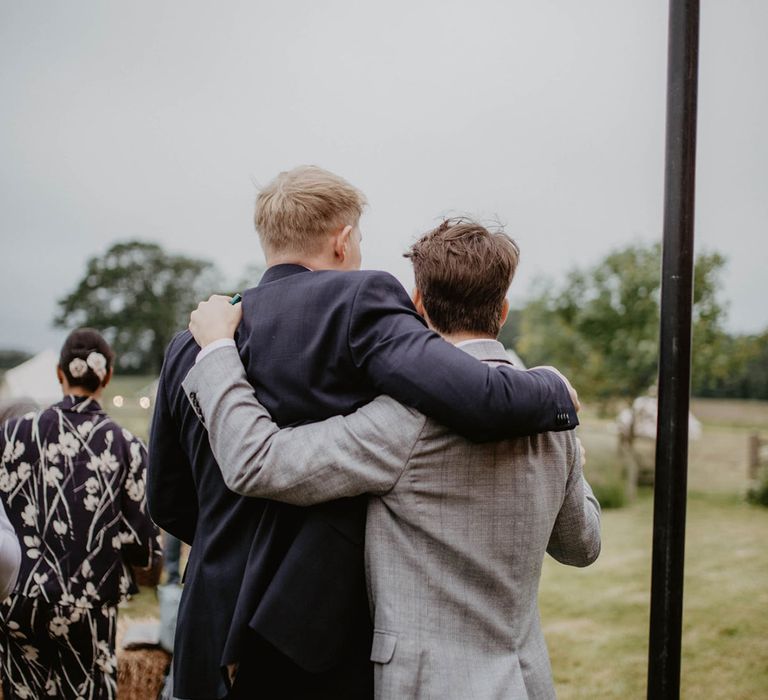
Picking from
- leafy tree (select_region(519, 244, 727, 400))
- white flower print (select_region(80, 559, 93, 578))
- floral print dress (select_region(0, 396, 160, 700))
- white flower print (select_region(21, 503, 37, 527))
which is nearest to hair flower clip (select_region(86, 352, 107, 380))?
floral print dress (select_region(0, 396, 160, 700))

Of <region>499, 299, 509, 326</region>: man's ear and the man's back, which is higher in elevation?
<region>499, 299, 509, 326</region>: man's ear

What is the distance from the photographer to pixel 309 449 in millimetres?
1114

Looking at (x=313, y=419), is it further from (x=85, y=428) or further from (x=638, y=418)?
(x=638, y=418)

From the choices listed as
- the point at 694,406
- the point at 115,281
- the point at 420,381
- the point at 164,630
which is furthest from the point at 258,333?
the point at 694,406

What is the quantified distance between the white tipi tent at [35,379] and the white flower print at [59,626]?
293 centimetres

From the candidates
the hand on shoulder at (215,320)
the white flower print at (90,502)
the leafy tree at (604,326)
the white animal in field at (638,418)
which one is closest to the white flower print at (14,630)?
the white flower print at (90,502)

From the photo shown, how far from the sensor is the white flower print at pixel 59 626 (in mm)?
2471

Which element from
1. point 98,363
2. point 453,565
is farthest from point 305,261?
point 98,363

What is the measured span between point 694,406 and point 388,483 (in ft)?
19.6

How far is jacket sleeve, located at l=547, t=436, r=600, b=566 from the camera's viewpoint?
1.31 meters

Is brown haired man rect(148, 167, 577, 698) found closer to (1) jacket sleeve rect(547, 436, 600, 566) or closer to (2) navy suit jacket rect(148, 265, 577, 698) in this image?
(2) navy suit jacket rect(148, 265, 577, 698)

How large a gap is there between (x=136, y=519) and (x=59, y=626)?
430mm

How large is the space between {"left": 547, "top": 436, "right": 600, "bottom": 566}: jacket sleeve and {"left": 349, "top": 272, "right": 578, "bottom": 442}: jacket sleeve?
182 mm

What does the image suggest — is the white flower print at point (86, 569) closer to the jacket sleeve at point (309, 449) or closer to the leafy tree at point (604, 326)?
the jacket sleeve at point (309, 449)
